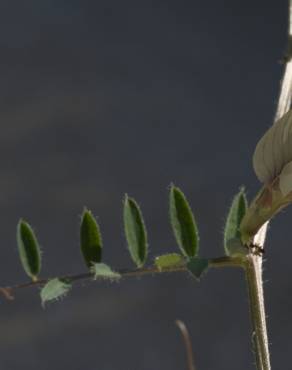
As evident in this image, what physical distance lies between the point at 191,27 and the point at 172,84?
20 cm

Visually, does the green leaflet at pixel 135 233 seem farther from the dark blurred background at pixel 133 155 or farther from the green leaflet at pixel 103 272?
the dark blurred background at pixel 133 155

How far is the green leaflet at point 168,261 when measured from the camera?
46 cm

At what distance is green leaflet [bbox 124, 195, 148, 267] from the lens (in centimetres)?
53

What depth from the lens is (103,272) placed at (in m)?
0.47

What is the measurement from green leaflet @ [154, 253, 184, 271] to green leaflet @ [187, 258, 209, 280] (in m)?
0.02

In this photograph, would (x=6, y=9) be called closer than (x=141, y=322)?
No

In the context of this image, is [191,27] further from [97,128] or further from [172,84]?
[97,128]

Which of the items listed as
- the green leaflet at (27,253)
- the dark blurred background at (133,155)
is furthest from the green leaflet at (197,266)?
the dark blurred background at (133,155)

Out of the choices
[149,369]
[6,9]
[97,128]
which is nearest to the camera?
[149,369]

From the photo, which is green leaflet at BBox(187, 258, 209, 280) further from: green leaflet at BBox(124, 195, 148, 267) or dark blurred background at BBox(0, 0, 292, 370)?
dark blurred background at BBox(0, 0, 292, 370)

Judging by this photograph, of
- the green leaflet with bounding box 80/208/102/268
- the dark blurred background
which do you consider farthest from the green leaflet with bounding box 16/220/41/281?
the dark blurred background

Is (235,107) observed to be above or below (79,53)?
below

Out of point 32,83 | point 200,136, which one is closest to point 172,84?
point 200,136

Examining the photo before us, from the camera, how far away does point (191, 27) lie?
8.93ft
